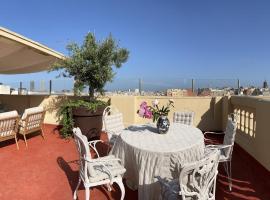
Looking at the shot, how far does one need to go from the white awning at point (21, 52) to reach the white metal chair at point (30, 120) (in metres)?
1.64

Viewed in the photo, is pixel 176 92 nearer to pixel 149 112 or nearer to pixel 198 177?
pixel 149 112

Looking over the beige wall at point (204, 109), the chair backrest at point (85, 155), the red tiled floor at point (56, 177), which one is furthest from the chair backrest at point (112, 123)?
the beige wall at point (204, 109)

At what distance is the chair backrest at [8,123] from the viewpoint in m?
5.30

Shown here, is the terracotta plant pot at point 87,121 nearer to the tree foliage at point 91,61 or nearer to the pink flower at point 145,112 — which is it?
the tree foliage at point 91,61

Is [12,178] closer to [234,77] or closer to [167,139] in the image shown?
[167,139]

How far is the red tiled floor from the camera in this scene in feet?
11.2

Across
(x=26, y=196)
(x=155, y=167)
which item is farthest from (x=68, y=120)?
(x=155, y=167)

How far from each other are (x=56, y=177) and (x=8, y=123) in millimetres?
2233

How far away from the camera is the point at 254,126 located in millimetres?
5234

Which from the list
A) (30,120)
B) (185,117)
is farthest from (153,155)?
(30,120)

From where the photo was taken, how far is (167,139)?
10.9 feet

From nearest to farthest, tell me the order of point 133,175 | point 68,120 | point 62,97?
1. point 133,175
2. point 68,120
3. point 62,97

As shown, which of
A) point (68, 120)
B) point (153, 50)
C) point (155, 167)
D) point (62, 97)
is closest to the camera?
point (155, 167)

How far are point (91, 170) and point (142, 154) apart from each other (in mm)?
623
